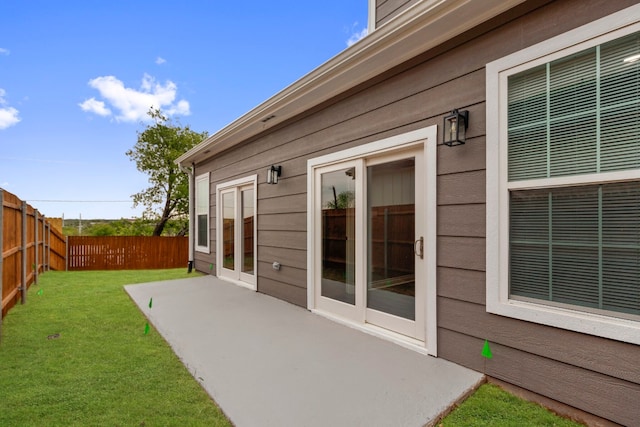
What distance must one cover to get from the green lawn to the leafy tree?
8.98 meters

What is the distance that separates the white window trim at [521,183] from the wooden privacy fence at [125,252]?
428 inches

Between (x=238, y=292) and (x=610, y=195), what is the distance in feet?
14.9

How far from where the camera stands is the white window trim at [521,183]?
5.48 feet

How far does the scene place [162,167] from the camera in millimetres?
12109

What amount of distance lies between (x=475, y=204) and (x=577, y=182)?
0.59 meters

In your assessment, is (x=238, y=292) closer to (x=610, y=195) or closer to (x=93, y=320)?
(x=93, y=320)

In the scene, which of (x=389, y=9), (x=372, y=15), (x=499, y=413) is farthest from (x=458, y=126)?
(x=372, y=15)

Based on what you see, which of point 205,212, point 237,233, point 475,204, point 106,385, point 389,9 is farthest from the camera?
point 205,212

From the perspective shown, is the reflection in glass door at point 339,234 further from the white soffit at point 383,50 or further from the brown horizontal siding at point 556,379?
the brown horizontal siding at point 556,379

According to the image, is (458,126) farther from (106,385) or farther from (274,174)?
(106,385)

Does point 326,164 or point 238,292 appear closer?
point 326,164

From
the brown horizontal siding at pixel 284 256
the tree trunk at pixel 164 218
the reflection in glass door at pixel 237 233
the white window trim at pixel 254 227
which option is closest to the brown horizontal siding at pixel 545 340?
the brown horizontal siding at pixel 284 256

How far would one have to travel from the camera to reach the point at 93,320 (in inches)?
144

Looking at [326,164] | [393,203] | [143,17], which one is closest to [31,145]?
[143,17]
